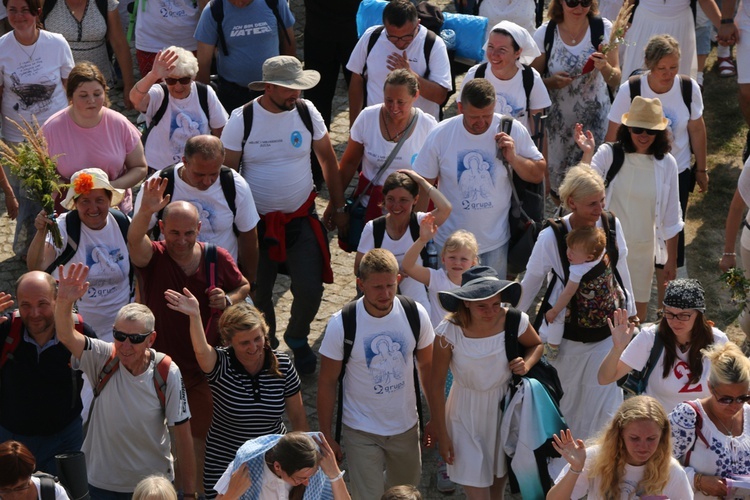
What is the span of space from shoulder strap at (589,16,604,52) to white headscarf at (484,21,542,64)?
519 mm

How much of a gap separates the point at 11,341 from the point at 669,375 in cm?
374

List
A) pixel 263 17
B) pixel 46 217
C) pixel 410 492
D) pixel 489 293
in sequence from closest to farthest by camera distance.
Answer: pixel 410 492
pixel 489 293
pixel 46 217
pixel 263 17

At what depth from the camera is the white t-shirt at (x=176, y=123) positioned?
31.4 ft

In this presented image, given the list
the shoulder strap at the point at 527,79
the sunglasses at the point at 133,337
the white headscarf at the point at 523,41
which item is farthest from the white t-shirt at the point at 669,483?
the white headscarf at the point at 523,41

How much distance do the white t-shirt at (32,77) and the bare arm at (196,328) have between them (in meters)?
3.07

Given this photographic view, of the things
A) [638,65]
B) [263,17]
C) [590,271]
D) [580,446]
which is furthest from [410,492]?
[638,65]

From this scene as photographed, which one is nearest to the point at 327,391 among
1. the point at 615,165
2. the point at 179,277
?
the point at 179,277

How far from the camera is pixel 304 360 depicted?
31.1 feet

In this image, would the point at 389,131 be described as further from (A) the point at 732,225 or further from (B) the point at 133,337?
(B) the point at 133,337

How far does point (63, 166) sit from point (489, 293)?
337cm

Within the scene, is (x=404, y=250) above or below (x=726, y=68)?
above

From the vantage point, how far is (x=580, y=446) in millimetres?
6562

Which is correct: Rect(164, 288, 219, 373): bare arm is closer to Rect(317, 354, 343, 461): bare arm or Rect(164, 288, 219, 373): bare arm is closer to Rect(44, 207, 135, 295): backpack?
Rect(317, 354, 343, 461): bare arm

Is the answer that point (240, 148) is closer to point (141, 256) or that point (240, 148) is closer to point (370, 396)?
point (141, 256)
